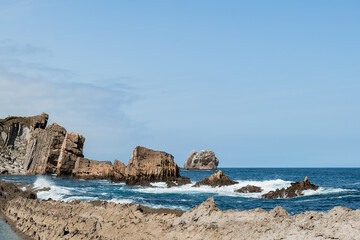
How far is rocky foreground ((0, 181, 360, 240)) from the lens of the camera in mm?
9750

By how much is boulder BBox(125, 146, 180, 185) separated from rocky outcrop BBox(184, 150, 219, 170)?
83.7 meters

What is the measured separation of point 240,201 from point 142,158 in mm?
27211

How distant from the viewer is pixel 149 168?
191 ft

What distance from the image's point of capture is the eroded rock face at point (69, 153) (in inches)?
3189

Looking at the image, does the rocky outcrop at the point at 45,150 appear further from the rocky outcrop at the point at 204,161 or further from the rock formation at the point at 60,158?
the rocky outcrop at the point at 204,161

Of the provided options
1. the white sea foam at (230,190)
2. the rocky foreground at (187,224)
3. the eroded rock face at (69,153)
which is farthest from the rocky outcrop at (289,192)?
the eroded rock face at (69,153)

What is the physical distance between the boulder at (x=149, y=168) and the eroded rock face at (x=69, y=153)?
25.8 metres

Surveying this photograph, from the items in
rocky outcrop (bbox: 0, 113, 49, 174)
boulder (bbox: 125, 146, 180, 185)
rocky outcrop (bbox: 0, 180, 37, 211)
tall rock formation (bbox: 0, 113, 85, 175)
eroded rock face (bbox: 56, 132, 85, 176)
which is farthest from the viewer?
rocky outcrop (bbox: 0, 113, 49, 174)

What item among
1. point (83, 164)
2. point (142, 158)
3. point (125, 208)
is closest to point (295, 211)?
point (125, 208)

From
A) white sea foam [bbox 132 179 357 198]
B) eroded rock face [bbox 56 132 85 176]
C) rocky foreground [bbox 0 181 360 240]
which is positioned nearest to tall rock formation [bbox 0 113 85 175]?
eroded rock face [bbox 56 132 85 176]

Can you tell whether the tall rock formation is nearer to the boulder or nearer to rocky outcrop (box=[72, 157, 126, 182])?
rocky outcrop (box=[72, 157, 126, 182])

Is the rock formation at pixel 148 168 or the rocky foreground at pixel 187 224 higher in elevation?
the rock formation at pixel 148 168

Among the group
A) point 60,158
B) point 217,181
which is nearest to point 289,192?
point 217,181

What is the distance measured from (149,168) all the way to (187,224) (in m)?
46.2
